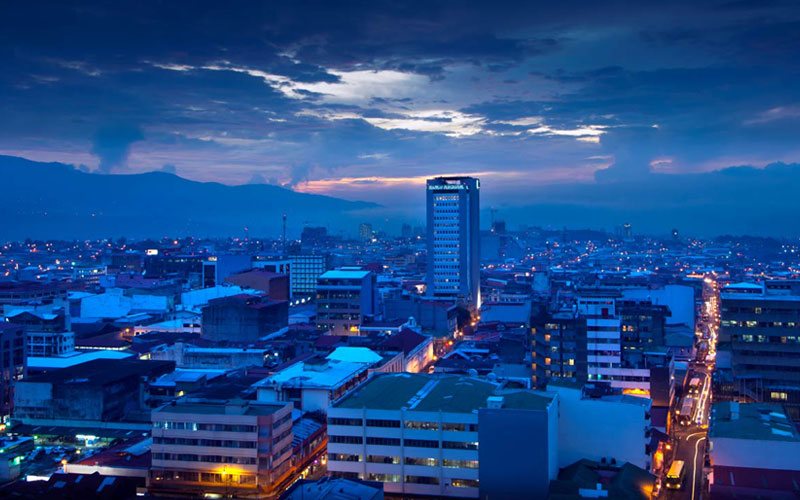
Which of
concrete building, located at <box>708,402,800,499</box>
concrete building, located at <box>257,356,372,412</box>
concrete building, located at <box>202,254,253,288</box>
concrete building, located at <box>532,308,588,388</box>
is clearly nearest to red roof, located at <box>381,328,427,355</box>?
concrete building, located at <box>257,356,372,412</box>

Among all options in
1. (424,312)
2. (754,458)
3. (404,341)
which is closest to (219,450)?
(754,458)

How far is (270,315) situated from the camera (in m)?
53.9

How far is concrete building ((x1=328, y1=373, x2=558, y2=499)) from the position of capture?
78.2ft

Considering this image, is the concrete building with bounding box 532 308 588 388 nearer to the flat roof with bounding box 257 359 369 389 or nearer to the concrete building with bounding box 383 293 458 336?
the flat roof with bounding box 257 359 369 389

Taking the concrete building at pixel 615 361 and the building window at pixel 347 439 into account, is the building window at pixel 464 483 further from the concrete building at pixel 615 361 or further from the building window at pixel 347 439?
the concrete building at pixel 615 361

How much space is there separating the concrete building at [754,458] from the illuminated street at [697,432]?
1.58 metres

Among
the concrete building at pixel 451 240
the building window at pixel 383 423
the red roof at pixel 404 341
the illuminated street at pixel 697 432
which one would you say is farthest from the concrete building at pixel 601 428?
the concrete building at pixel 451 240

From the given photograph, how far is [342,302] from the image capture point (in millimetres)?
58438

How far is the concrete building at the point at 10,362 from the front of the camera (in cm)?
3775

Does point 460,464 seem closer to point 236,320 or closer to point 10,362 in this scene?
point 10,362

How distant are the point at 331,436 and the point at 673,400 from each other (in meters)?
20.4

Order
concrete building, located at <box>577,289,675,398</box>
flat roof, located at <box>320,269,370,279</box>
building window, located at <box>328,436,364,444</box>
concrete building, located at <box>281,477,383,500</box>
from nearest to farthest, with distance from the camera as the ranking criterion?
concrete building, located at <box>281,477,383,500</box>, building window, located at <box>328,436,364,444</box>, concrete building, located at <box>577,289,675,398</box>, flat roof, located at <box>320,269,370,279</box>

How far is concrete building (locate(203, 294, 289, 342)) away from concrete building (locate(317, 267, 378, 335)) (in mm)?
6022

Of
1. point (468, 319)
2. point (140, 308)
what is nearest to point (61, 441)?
point (140, 308)
